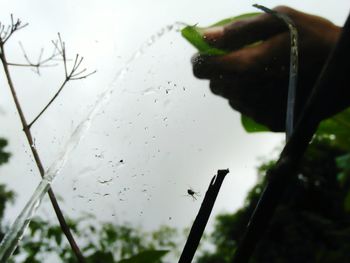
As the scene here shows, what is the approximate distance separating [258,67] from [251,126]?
0.19m

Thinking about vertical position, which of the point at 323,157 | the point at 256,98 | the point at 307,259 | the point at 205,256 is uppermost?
the point at 256,98

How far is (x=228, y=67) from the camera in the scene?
33.7 inches

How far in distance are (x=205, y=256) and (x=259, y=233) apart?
12.7 metres

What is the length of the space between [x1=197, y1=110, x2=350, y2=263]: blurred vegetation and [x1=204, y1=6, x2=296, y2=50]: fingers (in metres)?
→ 8.94

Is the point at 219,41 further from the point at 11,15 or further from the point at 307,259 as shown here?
the point at 307,259

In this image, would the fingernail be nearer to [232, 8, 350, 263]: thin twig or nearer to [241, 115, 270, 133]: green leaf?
[241, 115, 270, 133]: green leaf

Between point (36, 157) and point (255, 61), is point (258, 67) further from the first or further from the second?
point (36, 157)

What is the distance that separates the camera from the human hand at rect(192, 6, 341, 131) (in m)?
0.78

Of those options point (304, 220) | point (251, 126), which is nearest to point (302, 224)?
point (304, 220)

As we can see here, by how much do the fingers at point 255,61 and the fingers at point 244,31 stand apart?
19 mm

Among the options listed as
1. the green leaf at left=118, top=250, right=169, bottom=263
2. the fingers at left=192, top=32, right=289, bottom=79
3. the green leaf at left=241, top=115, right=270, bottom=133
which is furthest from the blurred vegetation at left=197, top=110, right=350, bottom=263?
the green leaf at left=118, top=250, right=169, bottom=263

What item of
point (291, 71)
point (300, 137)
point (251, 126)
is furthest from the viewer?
point (251, 126)

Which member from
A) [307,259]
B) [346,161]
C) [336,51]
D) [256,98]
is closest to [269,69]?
[256,98]

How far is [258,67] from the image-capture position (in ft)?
2.75
